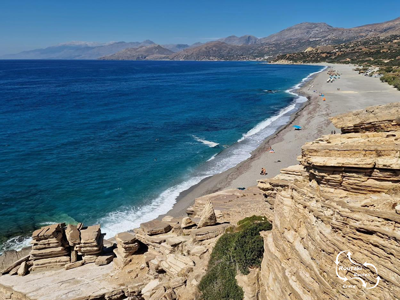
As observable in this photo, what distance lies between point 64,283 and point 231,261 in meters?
9.01

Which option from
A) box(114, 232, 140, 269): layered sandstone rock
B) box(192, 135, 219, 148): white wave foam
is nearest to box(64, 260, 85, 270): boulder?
box(114, 232, 140, 269): layered sandstone rock

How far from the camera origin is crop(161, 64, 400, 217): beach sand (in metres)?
30.3

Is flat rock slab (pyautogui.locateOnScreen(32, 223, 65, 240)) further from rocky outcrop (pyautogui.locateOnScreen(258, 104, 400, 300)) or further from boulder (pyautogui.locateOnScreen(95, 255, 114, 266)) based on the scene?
rocky outcrop (pyautogui.locateOnScreen(258, 104, 400, 300))

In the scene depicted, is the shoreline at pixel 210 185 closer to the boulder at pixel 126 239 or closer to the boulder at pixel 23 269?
the boulder at pixel 126 239

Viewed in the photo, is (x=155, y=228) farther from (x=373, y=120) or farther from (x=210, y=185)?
(x=210, y=185)

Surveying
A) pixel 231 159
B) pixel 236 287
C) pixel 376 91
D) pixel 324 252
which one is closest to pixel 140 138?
pixel 231 159

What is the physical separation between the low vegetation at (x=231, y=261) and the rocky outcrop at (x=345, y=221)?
109 cm

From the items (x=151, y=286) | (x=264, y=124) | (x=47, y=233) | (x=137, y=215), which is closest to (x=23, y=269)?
(x=47, y=233)

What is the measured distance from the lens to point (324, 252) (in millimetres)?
7922

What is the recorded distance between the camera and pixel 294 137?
1732 inches

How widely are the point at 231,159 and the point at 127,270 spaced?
80.6 feet

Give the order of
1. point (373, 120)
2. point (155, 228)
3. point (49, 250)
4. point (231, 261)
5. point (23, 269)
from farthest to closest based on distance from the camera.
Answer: point (49, 250), point (155, 228), point (23, 269), point (231, 261), point (373, 120)

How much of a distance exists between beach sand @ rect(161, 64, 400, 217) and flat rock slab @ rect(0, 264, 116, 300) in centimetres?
1056

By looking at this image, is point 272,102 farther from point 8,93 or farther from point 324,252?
point 8,93
